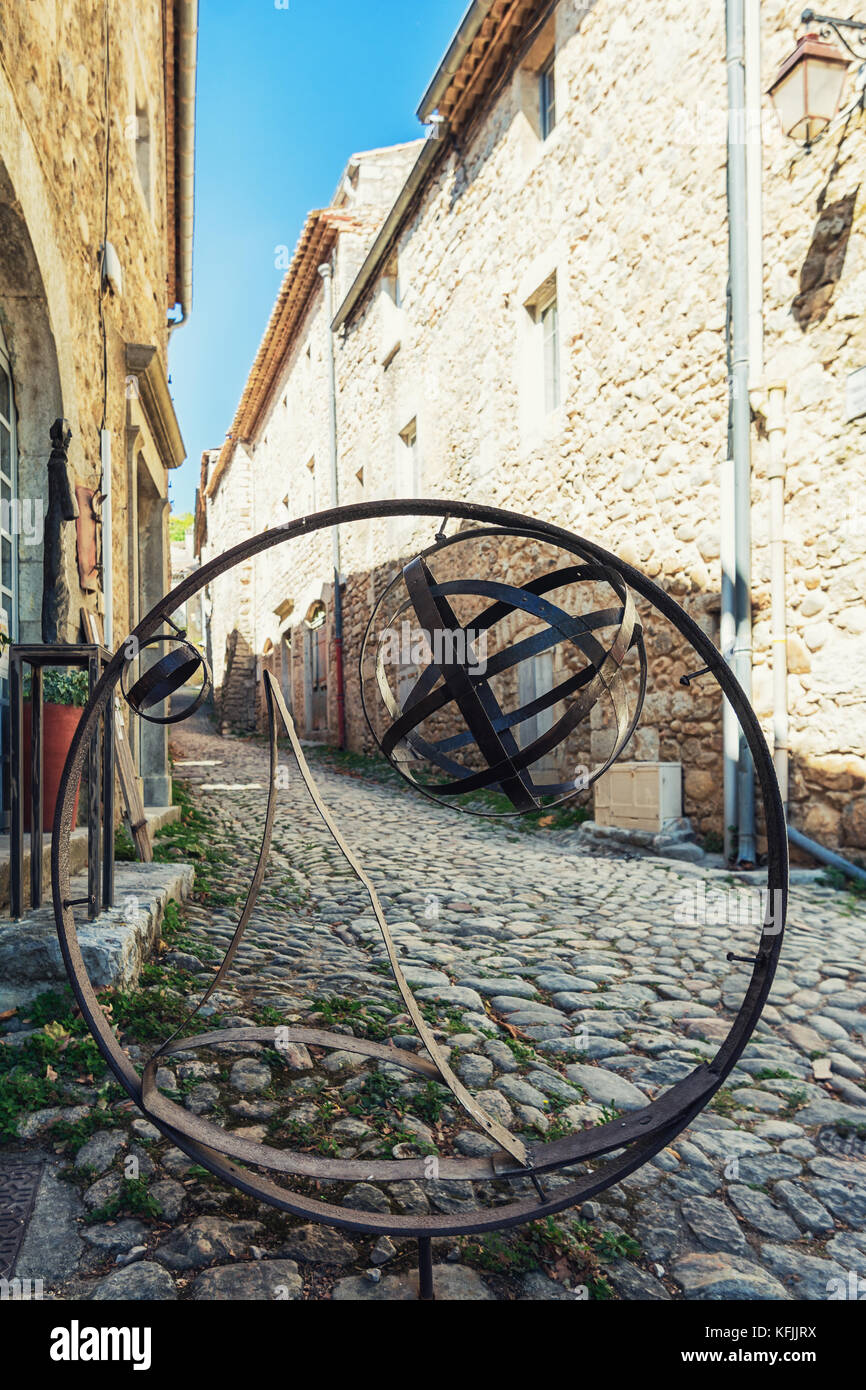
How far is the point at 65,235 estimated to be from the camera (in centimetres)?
421

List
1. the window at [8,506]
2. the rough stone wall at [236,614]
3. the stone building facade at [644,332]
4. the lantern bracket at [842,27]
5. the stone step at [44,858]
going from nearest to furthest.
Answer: the stone step at [44,858] < the window at [8,506] < the lantern bracket at [842,27] < the stone building facade at [644,332] < the rough stone wall at [236,614]

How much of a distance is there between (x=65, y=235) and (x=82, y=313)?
45cm

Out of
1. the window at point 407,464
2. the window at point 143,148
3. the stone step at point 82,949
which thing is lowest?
the stone step at point 82,949

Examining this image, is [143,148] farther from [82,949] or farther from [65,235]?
[82,949]

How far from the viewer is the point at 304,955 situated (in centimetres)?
381

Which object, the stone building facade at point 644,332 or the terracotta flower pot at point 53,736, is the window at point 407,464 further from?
the terracotta flower pot at point 53,736

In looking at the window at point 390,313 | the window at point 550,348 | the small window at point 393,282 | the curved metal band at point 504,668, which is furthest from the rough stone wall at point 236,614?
the curved metal band at point 504,668

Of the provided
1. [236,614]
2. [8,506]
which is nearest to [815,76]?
[8,506]

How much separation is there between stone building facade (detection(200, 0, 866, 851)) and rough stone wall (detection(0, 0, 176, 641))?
4.13 metres

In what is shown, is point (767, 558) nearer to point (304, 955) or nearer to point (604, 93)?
point (304, 955)

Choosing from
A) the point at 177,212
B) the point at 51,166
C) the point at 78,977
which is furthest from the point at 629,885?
the point at 177,212

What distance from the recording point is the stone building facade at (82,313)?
365 cm

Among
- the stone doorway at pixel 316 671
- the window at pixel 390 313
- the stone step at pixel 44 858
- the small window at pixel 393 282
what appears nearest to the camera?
the stone step at pixel 44 858

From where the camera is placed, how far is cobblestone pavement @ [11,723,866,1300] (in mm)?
1772
